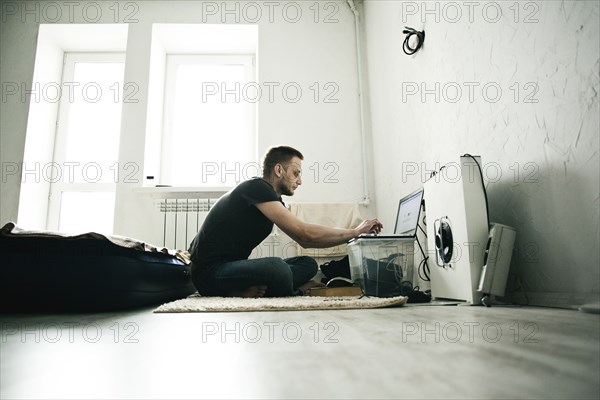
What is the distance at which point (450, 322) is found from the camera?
94 cm

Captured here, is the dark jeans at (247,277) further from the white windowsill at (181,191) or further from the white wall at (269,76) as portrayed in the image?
the white wall at (269,76)

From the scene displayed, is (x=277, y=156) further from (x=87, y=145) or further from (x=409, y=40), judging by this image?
(x=87, y=145)

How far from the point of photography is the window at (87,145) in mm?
3611

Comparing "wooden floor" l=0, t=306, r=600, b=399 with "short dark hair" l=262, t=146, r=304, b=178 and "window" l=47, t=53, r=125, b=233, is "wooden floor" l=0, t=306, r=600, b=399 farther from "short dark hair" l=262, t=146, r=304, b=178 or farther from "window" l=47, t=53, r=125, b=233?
"window" l=47, t=53, r=125, b=233

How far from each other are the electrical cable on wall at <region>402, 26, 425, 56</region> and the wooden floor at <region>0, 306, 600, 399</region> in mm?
1879

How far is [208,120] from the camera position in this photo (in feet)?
12.5

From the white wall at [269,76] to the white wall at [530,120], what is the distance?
1.21m

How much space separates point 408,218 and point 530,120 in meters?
0.90

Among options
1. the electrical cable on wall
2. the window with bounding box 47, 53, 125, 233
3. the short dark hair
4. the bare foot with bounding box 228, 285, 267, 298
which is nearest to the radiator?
the window with bounding box 47, 53, 125, 233

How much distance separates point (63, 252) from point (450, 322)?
1.15 meters

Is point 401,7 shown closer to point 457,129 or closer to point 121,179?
point 457,129

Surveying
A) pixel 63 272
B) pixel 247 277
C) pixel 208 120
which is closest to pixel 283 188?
pixel 247 277

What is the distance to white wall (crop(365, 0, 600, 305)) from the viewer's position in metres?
1.20

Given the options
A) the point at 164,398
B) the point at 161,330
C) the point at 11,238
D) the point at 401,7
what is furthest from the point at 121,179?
the point at 164,398
